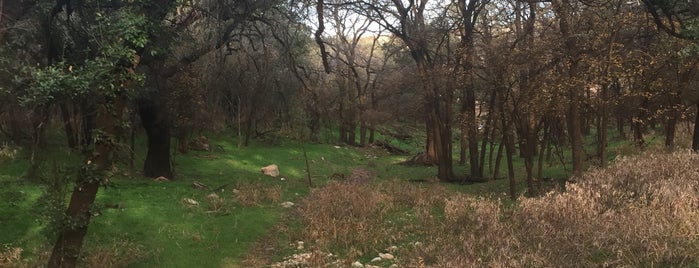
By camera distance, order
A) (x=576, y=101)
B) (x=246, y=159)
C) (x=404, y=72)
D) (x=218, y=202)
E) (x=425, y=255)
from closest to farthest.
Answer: (x=425, y=255) → (x=218, y=202) → (x=576, y=101) → (x=246, y=159) → (x=404, y=72)

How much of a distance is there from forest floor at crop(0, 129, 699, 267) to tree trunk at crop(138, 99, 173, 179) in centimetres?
68

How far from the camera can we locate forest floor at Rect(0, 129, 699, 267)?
836 cm

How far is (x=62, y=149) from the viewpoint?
2042 centimetres

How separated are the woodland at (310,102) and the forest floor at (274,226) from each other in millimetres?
85

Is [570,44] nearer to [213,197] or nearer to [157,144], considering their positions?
[213,197]

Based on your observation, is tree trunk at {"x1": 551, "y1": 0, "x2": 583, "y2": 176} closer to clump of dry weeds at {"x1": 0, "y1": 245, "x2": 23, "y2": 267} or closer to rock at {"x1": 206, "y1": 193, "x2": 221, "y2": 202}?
rock at {"x1": 206, "y1": 193, "x2": 221, "y2": 202}

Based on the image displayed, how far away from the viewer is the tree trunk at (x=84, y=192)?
26.7 ft

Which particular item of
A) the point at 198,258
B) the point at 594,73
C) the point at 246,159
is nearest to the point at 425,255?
the point at 198,258

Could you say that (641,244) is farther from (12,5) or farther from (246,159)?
(246,159)

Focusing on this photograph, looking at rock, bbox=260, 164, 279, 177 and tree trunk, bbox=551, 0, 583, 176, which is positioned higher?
tree trunk, bbox=551, 0, 583, 176

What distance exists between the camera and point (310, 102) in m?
32.5

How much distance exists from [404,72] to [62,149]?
19383 mm

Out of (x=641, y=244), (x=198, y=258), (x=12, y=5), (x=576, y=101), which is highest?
(x=12, y=5)

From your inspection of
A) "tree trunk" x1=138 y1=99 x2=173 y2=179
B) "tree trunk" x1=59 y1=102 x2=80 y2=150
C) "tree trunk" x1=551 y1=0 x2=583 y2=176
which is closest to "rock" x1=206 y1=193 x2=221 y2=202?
"tree trunk" x1=59 y1=102 x2=80 y2=150
